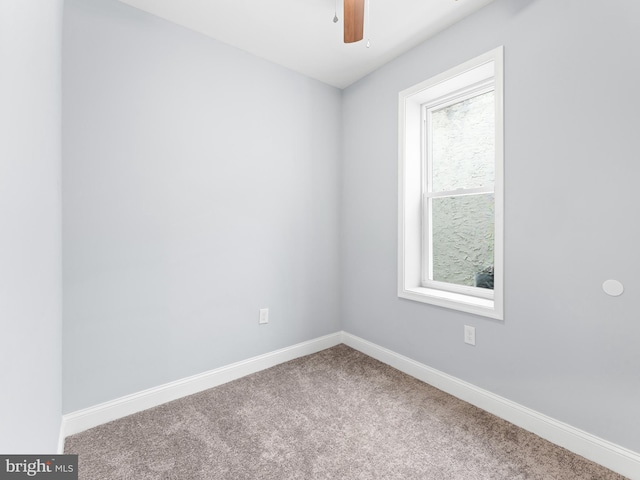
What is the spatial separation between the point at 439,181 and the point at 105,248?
7.90 ft

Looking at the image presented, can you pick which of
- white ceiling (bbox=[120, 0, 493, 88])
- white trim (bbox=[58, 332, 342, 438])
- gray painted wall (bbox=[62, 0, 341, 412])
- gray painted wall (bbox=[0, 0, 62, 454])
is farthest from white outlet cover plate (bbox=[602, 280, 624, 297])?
gray painted wall (bbox=[0, 0, 62, 454])

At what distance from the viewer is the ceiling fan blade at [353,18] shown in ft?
4.83

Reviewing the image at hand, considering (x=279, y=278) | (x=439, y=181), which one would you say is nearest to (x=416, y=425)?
(x=279, y=278)

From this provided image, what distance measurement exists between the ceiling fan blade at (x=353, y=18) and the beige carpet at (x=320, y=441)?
2.19 meters

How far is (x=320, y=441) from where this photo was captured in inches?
63.4

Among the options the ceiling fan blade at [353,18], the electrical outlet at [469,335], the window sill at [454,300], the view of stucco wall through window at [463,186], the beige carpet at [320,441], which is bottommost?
the beige carpet at [320,441]

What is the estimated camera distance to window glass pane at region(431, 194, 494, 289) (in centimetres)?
215

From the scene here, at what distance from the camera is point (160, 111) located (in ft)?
6.34

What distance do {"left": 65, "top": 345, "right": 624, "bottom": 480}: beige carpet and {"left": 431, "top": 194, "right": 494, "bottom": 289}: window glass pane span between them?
863 mm

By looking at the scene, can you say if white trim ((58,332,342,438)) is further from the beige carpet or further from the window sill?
the window sill

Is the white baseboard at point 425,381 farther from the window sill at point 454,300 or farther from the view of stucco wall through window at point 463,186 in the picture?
the view of stucco wall through window at point 463,186

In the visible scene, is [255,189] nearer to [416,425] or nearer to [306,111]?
[306,111]

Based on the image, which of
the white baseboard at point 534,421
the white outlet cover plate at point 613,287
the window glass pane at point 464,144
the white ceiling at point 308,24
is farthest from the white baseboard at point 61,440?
the window glass pane at point 464,144

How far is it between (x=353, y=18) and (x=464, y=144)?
4.18 feet
